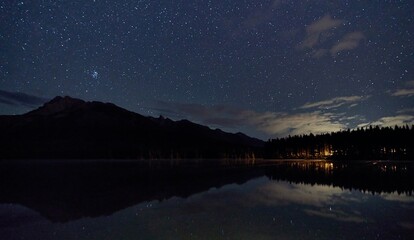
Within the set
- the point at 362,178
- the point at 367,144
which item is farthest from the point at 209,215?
the point at 367,144

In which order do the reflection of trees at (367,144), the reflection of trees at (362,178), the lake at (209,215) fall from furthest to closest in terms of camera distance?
the reflection of trees at (367,144), the reflection of trees at (362,178), the lake at (209,215)

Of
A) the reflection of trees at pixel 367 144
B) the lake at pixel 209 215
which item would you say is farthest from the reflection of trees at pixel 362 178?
the reflection of trees at pixel 367 144

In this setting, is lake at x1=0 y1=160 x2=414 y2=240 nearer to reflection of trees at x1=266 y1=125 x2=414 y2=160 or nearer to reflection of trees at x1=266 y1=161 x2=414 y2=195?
reflection of trees at x1=266 y1=161 x2=414 y2=195

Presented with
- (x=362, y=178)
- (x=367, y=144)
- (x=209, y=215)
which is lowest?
(x=209, y=215)

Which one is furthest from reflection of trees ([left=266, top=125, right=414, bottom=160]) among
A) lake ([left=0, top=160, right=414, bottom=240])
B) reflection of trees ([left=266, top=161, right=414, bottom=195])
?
lake ([left=0, top=160, right=414, bottom=240])

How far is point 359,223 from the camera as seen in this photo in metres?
17.3

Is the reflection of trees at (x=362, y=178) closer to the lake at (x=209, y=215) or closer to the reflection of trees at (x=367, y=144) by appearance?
the lake at (x=209, y=215)

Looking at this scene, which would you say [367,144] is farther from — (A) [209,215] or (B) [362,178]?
(A) [209,215]

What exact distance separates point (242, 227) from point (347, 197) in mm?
13698

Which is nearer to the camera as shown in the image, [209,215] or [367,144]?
[209,215]

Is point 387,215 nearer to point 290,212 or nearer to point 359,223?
point 359,223

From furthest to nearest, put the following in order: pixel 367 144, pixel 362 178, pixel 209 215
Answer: pixel 367 144
pixel 362 178
pixel 209 215

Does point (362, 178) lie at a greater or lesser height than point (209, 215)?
greater

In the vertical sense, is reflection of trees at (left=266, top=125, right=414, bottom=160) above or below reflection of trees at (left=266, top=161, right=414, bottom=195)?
above
